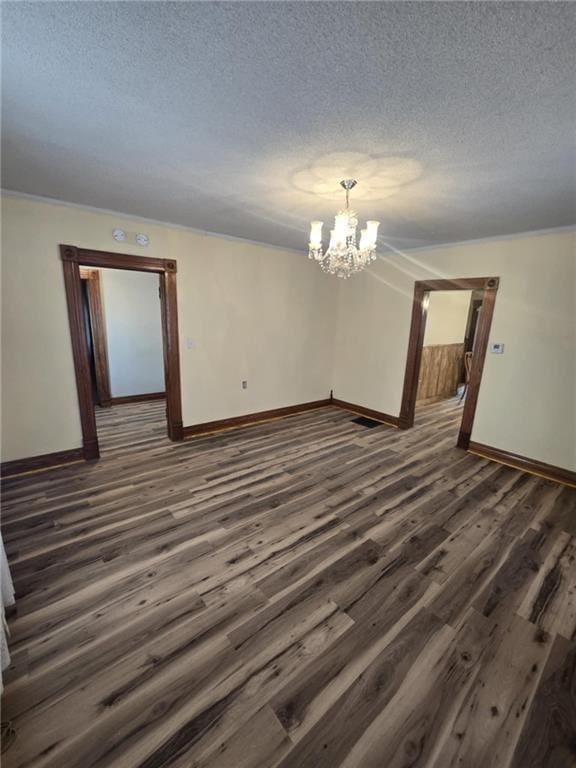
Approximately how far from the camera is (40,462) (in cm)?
309

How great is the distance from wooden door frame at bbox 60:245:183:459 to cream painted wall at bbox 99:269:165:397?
178cm

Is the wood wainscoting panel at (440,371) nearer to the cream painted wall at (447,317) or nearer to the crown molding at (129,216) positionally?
the cream painted wall at (447,317)

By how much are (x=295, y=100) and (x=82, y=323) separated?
109 inches

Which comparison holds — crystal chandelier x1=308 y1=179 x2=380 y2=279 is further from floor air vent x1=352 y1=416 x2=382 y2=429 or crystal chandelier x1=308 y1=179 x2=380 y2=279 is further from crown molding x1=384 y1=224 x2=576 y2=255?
floor air vent x1=352 y1=416 x2=382 y2=429

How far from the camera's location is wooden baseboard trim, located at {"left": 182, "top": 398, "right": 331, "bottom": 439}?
410 cm

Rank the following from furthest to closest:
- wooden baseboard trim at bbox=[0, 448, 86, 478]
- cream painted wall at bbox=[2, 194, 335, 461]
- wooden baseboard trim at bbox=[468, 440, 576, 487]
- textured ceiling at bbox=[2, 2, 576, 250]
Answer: wooden baseboard trim at bbox=[468, 440, 576, 487]
wooden baseboard trim at bbox=[0, 448, 86, 478]
cream painted wall at bbox=[2, 194, 335, 461]
textured ceiling at bbox=[2, 2, 576, 250]

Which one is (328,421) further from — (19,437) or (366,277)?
(19,437)

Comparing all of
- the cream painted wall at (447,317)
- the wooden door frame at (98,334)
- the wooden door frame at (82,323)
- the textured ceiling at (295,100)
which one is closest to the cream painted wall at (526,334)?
the textured ceiling at (295,100)

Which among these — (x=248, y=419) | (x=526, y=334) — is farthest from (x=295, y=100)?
(x=248, y=419)

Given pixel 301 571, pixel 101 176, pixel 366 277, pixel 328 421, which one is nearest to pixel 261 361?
pixel 328 421

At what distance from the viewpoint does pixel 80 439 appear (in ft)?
10.8

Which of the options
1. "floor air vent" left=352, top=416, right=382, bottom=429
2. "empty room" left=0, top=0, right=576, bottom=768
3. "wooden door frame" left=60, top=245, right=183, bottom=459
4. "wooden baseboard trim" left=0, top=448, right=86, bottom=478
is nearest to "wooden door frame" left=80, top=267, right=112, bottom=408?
"empty room" left=0, top=0, right=576, bottom=768

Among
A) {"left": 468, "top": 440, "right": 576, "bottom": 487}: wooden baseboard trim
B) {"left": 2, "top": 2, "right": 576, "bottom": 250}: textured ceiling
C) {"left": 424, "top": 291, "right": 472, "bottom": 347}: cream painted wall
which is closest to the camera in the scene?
{"left": 2, "top": 2, "right": 576, "bottom": 250}: textured ceiling

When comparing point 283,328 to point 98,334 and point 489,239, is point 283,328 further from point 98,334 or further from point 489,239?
point 98,334
